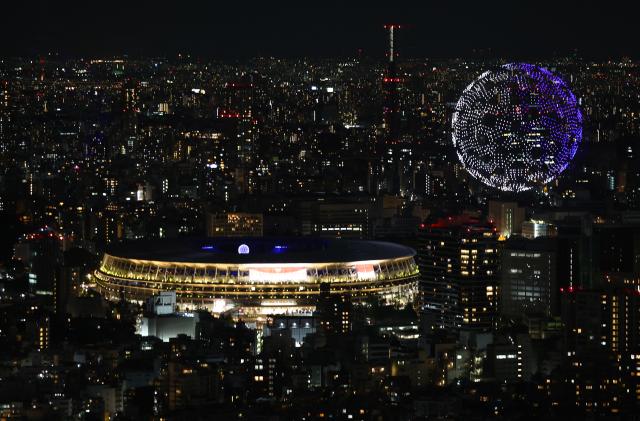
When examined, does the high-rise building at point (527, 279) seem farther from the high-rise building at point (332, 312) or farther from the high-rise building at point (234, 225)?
the high-rise building at point (234, 225)

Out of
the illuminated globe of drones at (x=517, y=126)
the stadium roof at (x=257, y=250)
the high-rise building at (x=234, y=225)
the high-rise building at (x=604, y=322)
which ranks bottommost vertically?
the high-rise building at (x=604, y=322)

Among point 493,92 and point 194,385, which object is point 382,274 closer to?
point 493,92

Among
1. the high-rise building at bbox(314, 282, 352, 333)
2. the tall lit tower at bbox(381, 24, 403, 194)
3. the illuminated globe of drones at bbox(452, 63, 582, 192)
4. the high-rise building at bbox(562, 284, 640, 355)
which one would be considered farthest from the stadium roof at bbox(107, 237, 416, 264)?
the tall lit tower at bbox(381, 24, 403, 194)

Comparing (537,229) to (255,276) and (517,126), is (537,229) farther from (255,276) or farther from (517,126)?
(255,276)

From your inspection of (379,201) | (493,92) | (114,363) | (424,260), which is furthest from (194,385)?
(379,201)

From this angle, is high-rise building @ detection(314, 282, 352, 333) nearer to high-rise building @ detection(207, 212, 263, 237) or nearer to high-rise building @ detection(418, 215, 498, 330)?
high-rise building @ detection(418, 215, 498, 330)

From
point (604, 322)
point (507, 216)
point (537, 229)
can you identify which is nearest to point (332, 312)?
point (604, 322)

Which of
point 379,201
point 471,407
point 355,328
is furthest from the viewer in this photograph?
point 379,201

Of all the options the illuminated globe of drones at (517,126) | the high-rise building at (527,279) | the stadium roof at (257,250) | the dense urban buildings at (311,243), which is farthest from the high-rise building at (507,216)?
the stadium roof at (257,250)
